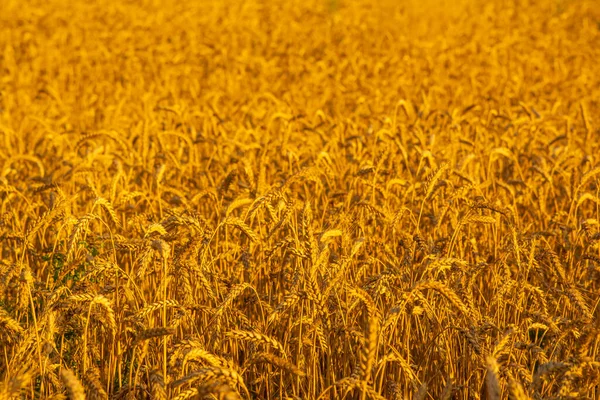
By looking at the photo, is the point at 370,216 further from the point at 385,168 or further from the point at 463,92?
the point at 463,92

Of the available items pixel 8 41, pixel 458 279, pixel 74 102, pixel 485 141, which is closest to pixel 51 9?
pixel 8 41

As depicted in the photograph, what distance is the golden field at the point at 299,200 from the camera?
8.18 ft

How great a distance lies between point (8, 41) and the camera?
10562mm

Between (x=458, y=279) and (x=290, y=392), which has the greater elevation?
(x=458, y=279)

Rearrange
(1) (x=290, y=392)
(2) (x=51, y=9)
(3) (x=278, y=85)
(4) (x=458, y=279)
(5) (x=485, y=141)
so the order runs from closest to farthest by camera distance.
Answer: (1) (x=290, y=392) → (4) (x=458, y=279) → (5) (x=485, y=141) → (3) (x=278, y=85) → (2) (x=51, y=9)

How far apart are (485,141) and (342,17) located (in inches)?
325

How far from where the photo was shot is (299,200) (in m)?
4.16

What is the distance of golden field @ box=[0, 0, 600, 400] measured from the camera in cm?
249

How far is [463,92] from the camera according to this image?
8.35m

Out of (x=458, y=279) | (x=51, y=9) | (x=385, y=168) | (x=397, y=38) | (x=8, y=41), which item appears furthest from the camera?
(x=51, y=9)

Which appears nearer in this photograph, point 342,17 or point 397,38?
point 397,38

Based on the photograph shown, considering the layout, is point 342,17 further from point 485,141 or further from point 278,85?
point 485,141

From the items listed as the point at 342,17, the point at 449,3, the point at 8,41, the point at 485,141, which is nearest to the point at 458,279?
the point at 485,141

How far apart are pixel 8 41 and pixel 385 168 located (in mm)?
7424
